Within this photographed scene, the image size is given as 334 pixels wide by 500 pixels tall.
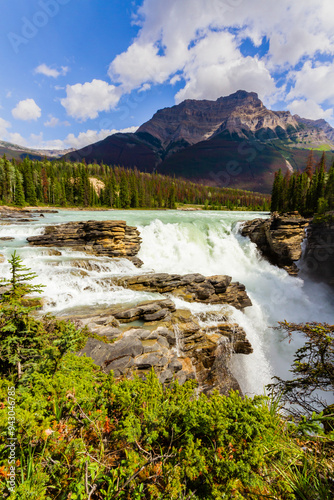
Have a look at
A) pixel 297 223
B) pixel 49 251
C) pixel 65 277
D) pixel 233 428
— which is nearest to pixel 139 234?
pixel 49 251

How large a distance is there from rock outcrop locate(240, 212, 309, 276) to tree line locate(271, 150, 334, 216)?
1284 centimetres

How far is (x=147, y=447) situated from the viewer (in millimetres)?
2586

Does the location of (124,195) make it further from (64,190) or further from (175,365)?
(175,365)

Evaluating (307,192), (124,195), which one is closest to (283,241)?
(307,192)

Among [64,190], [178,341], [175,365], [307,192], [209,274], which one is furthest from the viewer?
[64,190]

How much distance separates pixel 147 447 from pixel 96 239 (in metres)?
21.7

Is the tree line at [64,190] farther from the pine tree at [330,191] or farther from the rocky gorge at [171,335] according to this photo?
the pine tree at [330,191]

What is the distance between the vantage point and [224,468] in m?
2.20

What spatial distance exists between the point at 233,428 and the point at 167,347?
6964mm

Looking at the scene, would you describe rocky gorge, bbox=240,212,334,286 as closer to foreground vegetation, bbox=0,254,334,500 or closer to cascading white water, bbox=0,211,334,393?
cascading white water, bbox=0,211,334,393

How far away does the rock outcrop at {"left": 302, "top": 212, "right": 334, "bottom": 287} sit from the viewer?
26.6 metres

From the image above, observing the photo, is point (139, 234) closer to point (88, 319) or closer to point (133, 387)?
point (88, 319)

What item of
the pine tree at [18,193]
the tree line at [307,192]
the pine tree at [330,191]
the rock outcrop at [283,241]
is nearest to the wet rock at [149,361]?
the rock outcrop at [283,241]

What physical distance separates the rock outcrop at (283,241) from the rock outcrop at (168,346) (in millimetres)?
19382
